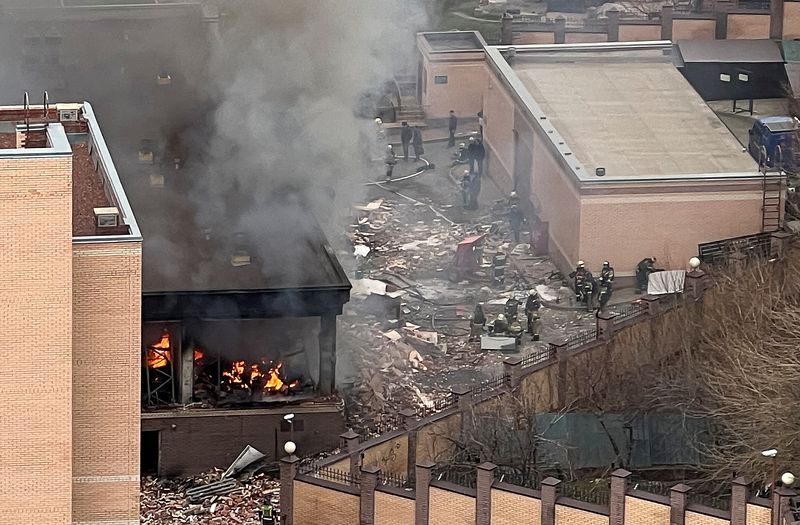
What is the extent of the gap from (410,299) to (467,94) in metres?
10.3

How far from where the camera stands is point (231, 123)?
38.3 metres

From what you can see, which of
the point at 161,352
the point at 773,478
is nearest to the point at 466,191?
the point at 161,352

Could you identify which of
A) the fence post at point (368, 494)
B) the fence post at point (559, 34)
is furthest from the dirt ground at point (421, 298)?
the fence post at point (559, 34)

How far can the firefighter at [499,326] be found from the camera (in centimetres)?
3425

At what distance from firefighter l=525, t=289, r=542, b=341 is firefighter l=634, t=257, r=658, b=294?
162cm

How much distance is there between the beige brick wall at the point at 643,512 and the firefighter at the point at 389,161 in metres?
16.3

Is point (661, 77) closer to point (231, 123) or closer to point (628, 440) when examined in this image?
point (231, 123)

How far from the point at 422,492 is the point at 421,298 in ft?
29.8

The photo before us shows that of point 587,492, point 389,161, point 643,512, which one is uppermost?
point 389,161

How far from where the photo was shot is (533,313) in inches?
1367

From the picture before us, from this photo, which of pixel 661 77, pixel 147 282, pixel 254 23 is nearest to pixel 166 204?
pixel 147 282

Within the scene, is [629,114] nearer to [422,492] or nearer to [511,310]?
[511,310]

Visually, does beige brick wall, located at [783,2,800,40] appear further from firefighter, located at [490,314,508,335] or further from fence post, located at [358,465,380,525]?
fence post, located at [358,465,380,525]

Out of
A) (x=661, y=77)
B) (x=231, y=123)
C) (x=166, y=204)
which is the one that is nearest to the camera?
(x=166, y=204)
